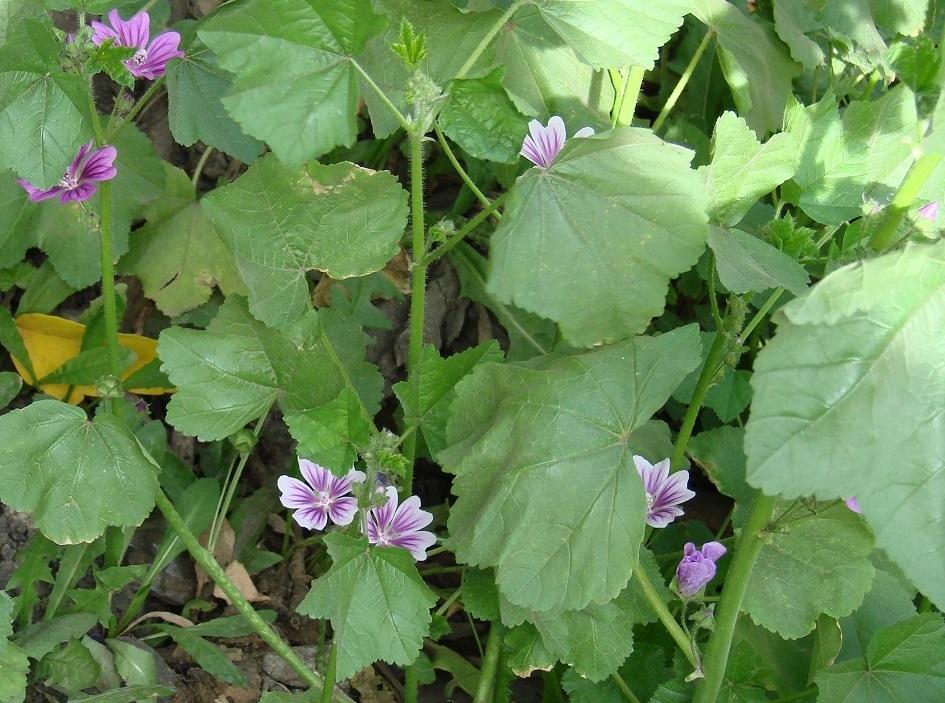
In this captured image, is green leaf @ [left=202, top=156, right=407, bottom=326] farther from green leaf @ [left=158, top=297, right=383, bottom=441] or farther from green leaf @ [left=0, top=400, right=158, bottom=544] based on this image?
green leaf @ [left=0, top=400, right=158, bottom=544]

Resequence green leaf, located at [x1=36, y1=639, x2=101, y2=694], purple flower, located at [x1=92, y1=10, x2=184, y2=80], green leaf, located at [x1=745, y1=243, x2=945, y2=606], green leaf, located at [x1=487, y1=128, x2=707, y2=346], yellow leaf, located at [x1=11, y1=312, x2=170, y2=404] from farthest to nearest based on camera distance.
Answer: yellow leaf, located at [x1=11, y1=312, x2=170, y2=404]
green leaf, located at [x1=36, y1=639, x2=101, y2=694]
purple flower, located at [x1=92, y1=10, x2=184, y2=80]
green leaf, located at [x1=487, y1=128, x2=707, y2=346]
green leaf, located at [x1=745, y1=243, x2=945, y2=606]

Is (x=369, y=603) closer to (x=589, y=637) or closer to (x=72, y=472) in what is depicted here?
(x=589, y=637)

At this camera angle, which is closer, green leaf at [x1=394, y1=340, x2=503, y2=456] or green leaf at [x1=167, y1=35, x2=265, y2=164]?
green leaf at [x1=394, y1=340, x2=503, y2=456]

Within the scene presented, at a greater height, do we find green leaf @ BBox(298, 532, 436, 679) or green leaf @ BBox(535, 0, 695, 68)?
green leaf @ BBox(535, 0, 695, 68)

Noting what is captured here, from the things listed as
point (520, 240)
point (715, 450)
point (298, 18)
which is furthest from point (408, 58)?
point (715, 450)

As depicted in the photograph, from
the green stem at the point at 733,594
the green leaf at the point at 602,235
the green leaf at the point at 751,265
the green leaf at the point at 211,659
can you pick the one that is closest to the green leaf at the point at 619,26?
the green leaf at the point at 602,235

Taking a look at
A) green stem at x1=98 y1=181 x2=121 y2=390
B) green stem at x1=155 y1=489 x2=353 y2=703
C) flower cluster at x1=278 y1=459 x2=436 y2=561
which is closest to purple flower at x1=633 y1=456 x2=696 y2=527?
flower cluster at x1=278 y1=459 x2=436 y2=561

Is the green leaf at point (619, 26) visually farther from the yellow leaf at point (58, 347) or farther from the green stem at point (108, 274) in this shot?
the yellow leaf at point (58, 347)

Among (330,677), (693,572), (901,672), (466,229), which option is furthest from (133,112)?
(901,672)
